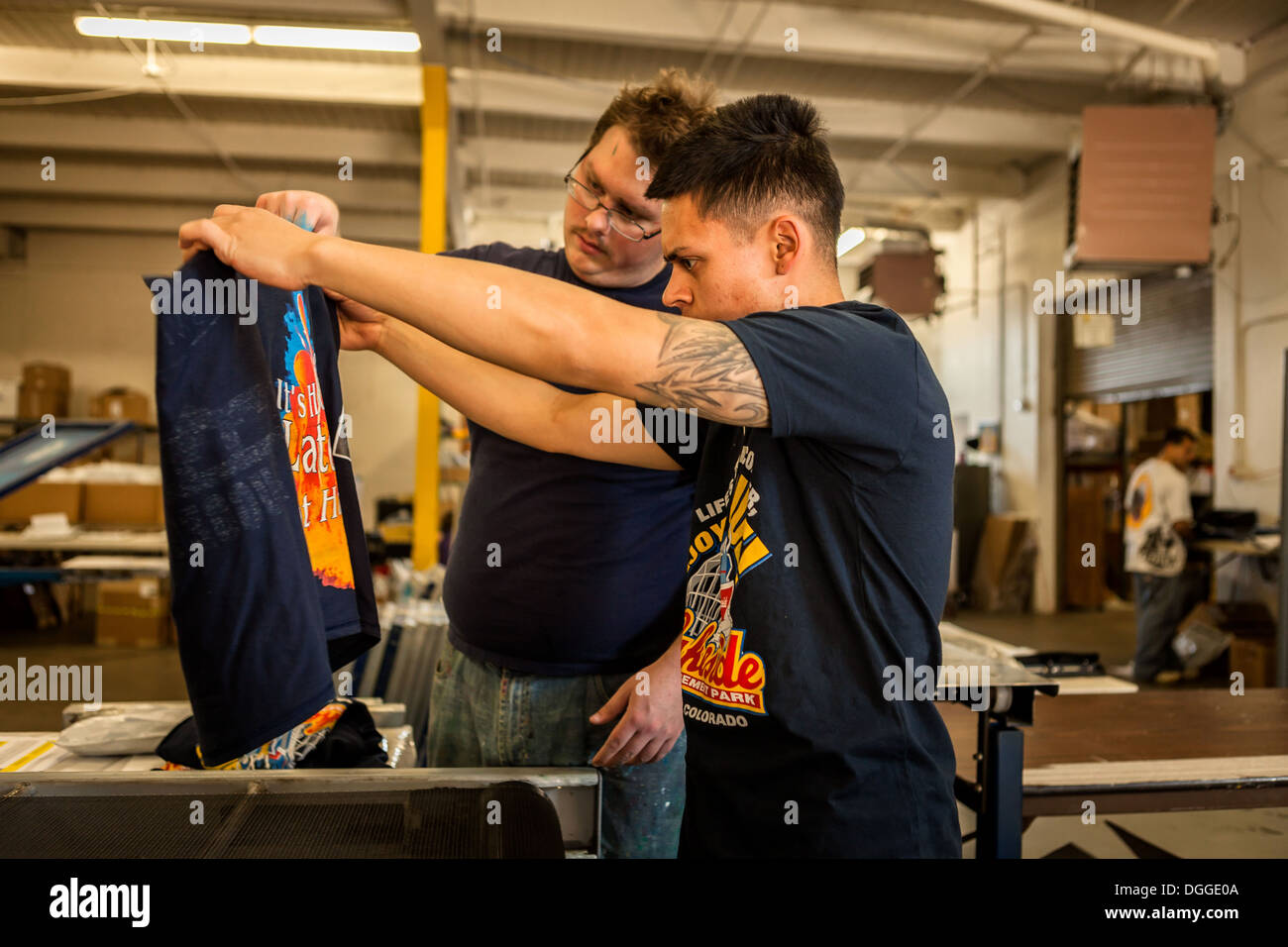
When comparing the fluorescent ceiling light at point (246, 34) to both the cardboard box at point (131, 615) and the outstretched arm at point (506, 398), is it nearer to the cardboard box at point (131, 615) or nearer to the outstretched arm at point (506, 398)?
the cardboard box at point (131, 615)

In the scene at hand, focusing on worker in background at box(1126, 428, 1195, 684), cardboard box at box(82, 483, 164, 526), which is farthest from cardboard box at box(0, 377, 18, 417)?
worker in background at box(1126, 428, 1195, 684)

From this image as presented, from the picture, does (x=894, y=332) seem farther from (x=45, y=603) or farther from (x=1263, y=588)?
(x=45, y=603)

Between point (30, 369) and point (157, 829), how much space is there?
10743mm

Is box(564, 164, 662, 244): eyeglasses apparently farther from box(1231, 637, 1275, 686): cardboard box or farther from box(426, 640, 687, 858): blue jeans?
box(1231, 637, 1275, 686): cardboard box

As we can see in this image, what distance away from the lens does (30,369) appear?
31.5ft

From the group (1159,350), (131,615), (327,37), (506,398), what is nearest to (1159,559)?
(1159,350)

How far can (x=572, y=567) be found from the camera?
152 cm

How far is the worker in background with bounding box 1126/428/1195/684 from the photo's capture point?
19.9ft

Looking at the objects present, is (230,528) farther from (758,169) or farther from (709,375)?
(758,169)

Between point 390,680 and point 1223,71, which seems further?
point 1223,71

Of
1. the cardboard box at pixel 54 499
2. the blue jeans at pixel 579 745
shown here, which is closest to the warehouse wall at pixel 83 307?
the cardboard box at pixel 54 499

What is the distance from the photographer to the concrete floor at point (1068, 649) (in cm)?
297

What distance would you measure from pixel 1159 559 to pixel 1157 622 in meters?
0.47

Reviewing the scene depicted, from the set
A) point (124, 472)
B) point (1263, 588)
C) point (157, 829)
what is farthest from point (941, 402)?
point (124, 472)
